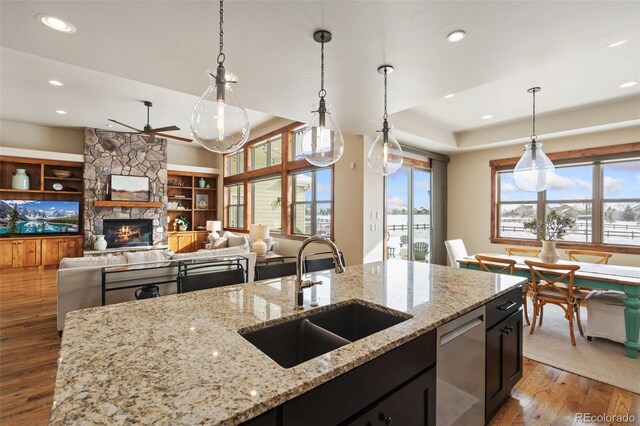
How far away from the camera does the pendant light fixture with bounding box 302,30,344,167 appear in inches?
84.1

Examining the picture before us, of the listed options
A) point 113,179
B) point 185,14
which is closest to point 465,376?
point 185,14

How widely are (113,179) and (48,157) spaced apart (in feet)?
4.20

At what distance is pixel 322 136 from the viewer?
85.7 inches

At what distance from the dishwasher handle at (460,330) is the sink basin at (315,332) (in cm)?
20

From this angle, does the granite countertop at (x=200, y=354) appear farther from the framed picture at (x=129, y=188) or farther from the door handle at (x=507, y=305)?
the framed picture at (x=129, y=188)

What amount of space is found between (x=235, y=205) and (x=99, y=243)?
129 inches

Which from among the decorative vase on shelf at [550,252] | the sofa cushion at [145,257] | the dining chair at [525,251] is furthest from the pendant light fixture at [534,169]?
the sofa cushion at [145,257]

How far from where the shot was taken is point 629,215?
438 cm

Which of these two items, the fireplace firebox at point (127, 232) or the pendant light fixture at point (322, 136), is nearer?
the pendant light fixture at point (322, 136)

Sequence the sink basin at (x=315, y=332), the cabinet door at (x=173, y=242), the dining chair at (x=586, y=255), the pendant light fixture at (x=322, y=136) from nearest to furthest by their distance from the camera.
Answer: the sink basin at (x=315, y=332) → the pendant light fixture at (x=322, y=136) → the dining chair at (x=586, y=255) → the cabinet door at (x=173, y=242)

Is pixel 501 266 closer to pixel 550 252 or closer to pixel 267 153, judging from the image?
pixel 550 252

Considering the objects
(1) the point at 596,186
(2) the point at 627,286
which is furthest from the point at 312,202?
(1) the point at 596,186

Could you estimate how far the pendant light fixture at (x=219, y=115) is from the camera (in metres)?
1.63

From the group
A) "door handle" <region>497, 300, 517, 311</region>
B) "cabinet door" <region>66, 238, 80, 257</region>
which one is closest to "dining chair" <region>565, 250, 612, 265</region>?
"door handle" <region>497, 300, 517, 311</region>
